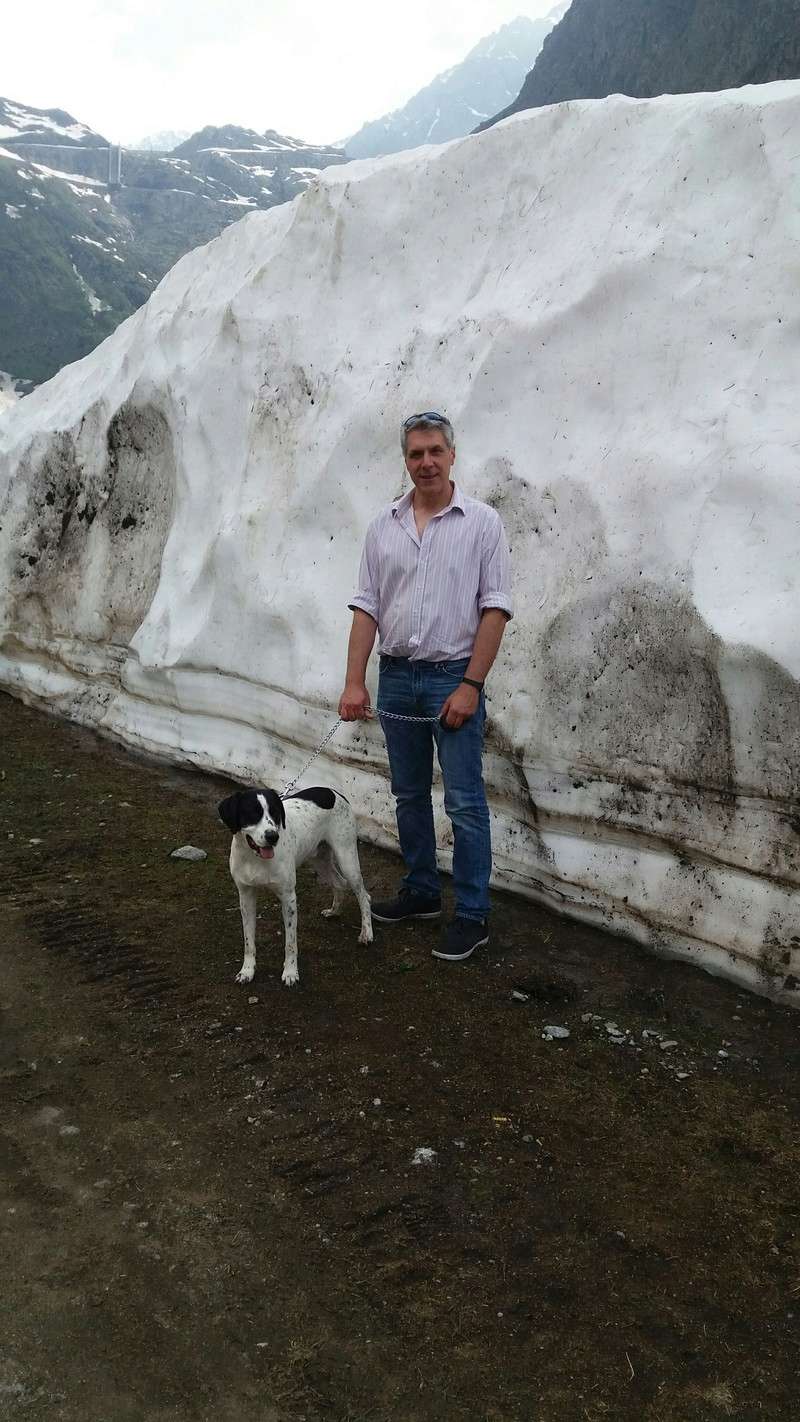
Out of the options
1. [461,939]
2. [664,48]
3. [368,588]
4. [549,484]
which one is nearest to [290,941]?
[461,939]

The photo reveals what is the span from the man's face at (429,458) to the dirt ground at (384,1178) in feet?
6.57

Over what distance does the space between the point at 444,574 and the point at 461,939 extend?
154 centimetres

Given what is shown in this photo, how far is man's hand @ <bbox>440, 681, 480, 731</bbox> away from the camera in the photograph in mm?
4223

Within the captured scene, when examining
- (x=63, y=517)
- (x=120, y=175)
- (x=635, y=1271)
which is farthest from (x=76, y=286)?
(x=635, y=1271)

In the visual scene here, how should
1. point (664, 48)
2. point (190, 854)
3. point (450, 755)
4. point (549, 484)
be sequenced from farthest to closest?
point (664, 48) < point (190, 854) < point (549, 484) < point (450, 755)

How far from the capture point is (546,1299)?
2.56 meters

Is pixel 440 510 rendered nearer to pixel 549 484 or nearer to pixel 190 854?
pixel 549 484

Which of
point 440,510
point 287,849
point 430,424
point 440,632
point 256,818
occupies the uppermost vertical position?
point 430,424

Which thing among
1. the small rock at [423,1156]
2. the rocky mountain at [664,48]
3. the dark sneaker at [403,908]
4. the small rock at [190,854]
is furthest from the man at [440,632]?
the rocky mountain at [664,48]

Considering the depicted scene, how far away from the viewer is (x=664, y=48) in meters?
62.0

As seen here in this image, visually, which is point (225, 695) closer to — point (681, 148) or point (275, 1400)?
point (681, 148)

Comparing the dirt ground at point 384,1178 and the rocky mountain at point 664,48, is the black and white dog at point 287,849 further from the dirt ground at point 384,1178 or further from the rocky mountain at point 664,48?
the rocky mountain at point 664,48

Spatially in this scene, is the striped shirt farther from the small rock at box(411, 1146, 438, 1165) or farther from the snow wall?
the small rock at box(411, 1146, 438, 1165)

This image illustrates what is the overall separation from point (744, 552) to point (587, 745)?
1.11 meters
